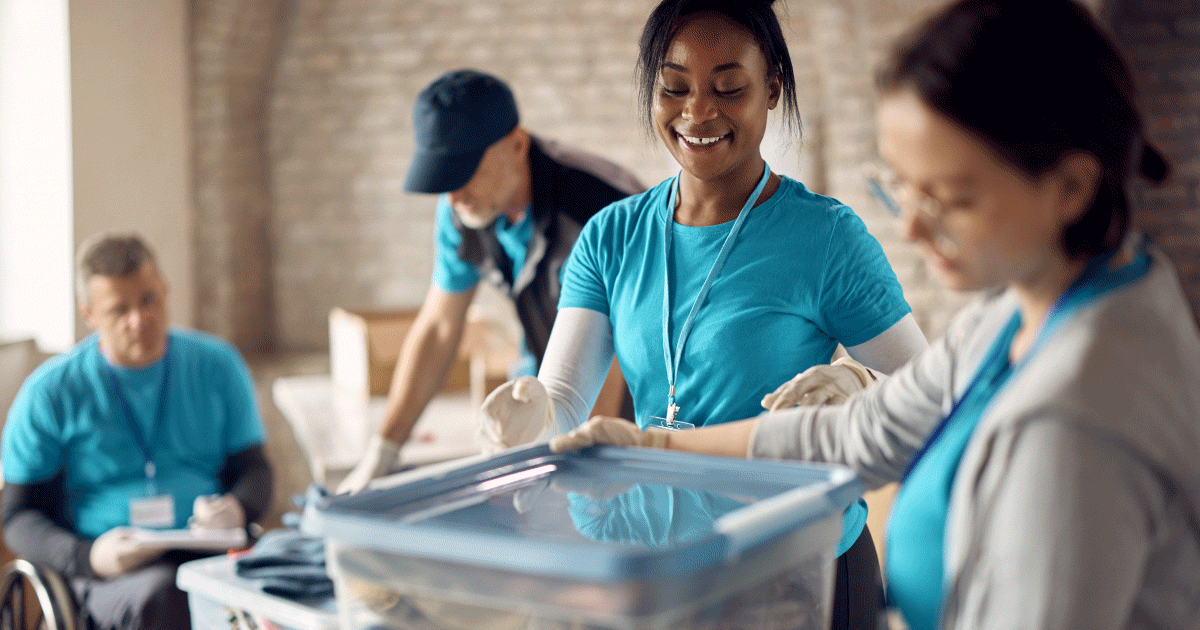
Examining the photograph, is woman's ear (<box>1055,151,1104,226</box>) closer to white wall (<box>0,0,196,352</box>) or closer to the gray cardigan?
the gray cardigan

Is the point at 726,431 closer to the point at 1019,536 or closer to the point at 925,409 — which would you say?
the point at 925,409

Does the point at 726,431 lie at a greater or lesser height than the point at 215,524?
greater

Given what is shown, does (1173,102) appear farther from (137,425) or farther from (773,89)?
(137,425)

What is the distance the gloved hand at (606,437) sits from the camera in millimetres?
948

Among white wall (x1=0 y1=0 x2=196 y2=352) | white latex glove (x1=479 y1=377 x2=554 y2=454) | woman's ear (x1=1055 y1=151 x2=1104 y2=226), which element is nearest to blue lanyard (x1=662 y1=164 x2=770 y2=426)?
white latex glove (x1=479 y1=377 x2=554 y2=454)

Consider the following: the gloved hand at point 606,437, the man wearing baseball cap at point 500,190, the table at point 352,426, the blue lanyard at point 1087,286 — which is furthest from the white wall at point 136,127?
the blue lanyard at point 1087,286

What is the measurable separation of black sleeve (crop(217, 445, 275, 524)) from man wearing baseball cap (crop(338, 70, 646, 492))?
43 cm

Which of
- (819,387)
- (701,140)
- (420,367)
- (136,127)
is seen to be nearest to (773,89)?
(701,140)

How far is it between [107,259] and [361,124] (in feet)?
8.96

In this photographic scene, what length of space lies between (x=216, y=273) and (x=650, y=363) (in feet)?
13.5

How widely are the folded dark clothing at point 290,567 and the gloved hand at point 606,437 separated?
2.40 feet

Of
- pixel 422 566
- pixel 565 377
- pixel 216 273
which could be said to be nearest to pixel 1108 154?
pixel 422 566

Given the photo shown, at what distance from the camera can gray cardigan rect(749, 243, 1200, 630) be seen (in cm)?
62

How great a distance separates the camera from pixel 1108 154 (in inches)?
27.0
